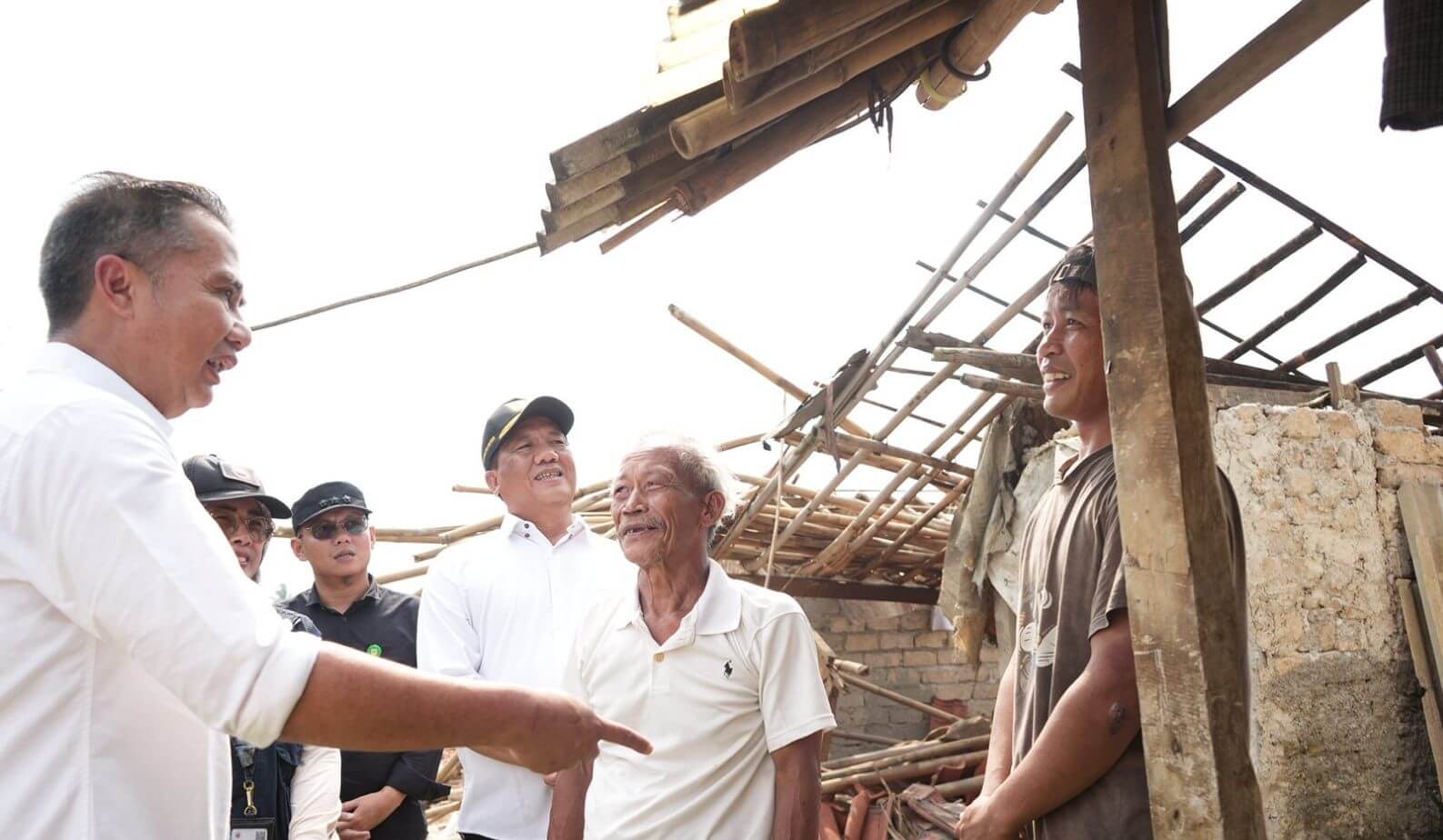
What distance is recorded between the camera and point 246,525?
309 centimetres

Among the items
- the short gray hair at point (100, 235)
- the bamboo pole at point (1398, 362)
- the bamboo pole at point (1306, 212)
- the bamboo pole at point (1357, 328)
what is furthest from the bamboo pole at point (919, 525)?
the short gray hair at point (100, 235)

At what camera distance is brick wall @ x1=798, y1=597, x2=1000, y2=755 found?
1108cm

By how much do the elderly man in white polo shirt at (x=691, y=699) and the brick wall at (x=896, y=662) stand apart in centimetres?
859

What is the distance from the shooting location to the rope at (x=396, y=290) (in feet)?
8.12

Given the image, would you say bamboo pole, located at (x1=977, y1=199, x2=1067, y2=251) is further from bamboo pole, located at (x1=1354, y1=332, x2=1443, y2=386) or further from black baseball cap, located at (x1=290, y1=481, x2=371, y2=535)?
black baseball cap, located at (x1=290, y1=481, x2=371, y2=535)

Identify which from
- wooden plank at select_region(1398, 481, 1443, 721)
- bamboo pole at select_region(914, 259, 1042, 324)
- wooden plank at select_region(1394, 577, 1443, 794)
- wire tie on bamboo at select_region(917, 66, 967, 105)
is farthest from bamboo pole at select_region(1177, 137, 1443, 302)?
wire tie on bamboo at select_region(917, 66, 967, 105)

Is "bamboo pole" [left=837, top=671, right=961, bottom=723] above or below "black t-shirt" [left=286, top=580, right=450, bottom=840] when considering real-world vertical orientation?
above

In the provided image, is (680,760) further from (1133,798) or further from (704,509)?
(1133,798)

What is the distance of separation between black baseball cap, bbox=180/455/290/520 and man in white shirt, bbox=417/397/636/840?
62cm

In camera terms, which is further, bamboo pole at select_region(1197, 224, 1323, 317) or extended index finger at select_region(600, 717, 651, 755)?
bamboo pole at select_region(1197, 224, 1323, 317)

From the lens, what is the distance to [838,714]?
1071cm

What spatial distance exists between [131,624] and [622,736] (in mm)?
773

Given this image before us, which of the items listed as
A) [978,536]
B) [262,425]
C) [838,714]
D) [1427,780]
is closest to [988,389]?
[978,536]

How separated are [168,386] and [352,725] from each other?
617 millimetres
